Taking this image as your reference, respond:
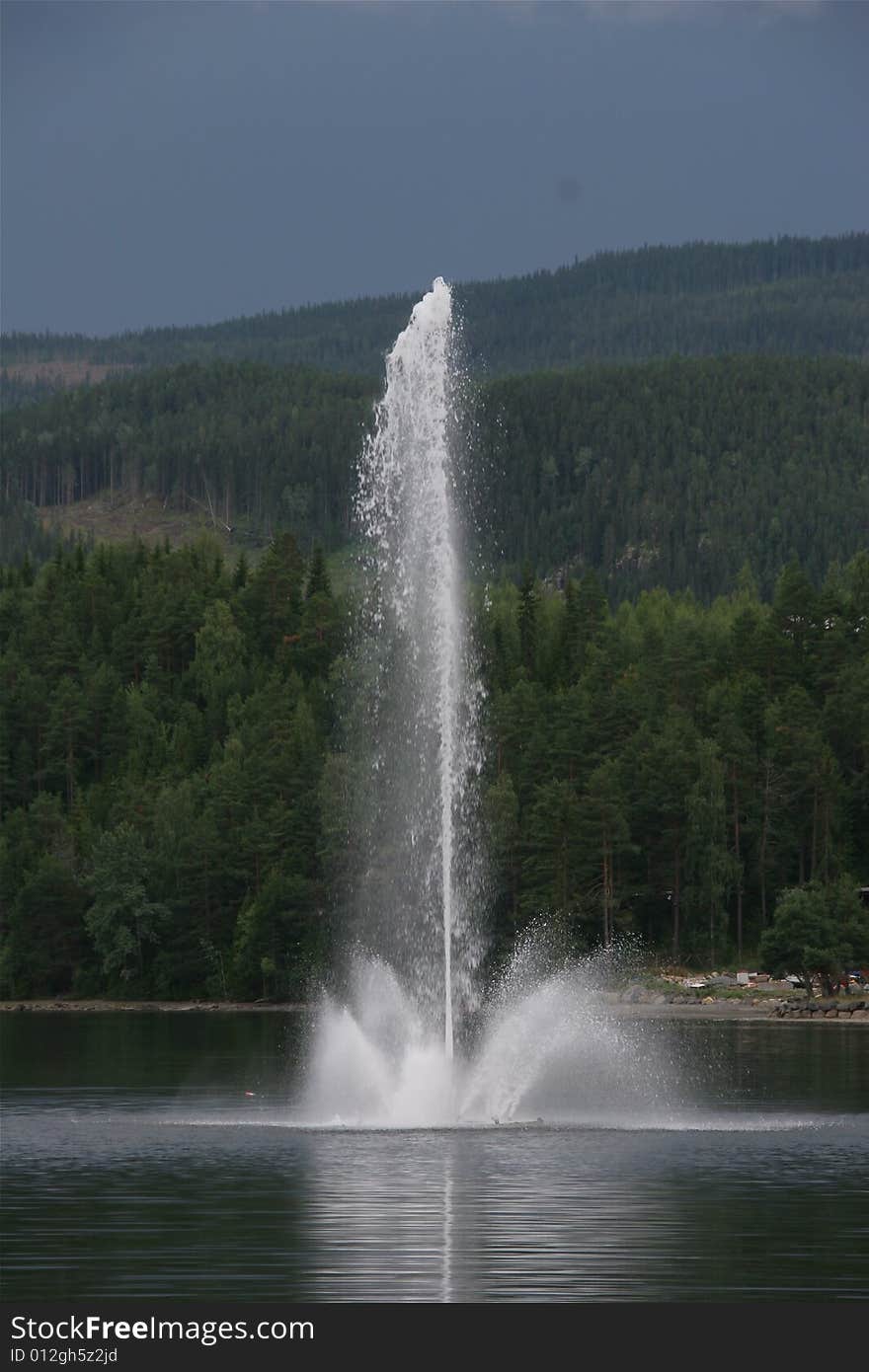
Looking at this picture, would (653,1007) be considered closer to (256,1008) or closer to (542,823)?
(542,823)

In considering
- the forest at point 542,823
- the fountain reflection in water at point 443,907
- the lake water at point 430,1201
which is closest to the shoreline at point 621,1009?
the forest at point 542,823

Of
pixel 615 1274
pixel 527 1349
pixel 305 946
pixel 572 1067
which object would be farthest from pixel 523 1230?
pixel 305 946

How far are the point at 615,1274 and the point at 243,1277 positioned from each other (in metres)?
5.44

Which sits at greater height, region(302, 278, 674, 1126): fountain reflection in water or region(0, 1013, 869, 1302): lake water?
region(302, 278, 674, 1126): fountain reflection in water

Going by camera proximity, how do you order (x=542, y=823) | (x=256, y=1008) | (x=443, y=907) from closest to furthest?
1. (x=443, y=907)
2. (x=256, y=1008)
3. (x=542, y=823)

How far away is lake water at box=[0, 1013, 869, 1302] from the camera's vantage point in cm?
3525

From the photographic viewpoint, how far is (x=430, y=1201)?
42.9m

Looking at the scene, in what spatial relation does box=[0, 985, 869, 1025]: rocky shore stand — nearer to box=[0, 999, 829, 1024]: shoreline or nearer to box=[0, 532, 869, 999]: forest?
box=[0, 999, 829, 1024]: shoreline

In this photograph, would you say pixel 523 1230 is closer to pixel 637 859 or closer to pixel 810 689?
pixel 637 859

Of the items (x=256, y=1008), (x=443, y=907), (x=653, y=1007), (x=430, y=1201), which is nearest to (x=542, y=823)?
(x=653, y=1007)

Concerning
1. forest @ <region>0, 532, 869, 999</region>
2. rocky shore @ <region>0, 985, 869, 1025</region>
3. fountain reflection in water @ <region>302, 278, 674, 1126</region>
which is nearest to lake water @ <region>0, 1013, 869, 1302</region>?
fountain reflection in water @ <region>302, 278, 674, 1126</region>

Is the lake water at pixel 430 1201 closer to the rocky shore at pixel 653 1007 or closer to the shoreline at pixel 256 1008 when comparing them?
the rocky shore at pixel 653 1007

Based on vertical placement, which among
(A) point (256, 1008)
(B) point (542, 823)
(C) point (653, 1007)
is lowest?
(C) point (653, 1007)

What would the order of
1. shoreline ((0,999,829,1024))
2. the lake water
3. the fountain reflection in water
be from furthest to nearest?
1. shoreline ((0,999,829,1024))
2. the fountain reflection in water
3. the lake water
